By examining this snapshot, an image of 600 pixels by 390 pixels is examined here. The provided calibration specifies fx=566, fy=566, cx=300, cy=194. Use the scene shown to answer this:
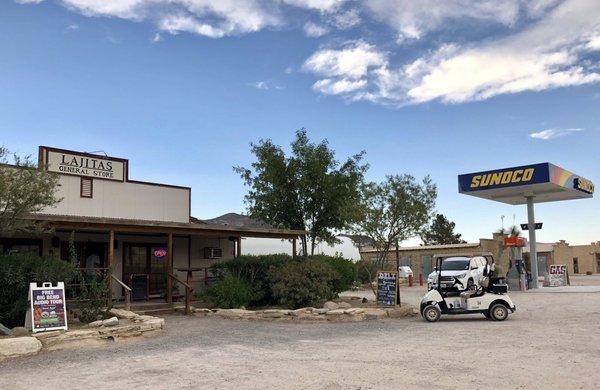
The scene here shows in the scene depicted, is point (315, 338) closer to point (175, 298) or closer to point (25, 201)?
point (25, 201)

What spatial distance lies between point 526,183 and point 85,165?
2114 cm

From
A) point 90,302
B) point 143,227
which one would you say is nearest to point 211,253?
point 143,227

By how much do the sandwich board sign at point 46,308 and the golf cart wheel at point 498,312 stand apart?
10.6 m

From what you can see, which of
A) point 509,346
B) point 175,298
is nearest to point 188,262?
point 175,298

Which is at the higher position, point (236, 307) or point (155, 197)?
point (155, 197)

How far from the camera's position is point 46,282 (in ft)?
40.7

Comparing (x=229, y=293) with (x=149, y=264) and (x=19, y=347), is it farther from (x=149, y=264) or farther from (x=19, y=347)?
(x=19, y=347)

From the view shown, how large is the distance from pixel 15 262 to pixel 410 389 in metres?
9.44

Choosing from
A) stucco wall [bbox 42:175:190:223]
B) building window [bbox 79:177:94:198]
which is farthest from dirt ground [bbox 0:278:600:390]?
building window [bbox 79:177:94:198]

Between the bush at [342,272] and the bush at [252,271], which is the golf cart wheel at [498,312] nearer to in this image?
the bush at [342,272]

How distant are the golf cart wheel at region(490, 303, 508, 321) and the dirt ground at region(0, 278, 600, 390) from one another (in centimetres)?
57

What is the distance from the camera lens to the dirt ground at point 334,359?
773 cm

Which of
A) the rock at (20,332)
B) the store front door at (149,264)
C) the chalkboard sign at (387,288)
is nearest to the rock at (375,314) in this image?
the chalkboard sign at (387,288)

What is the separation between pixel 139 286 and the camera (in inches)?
742
